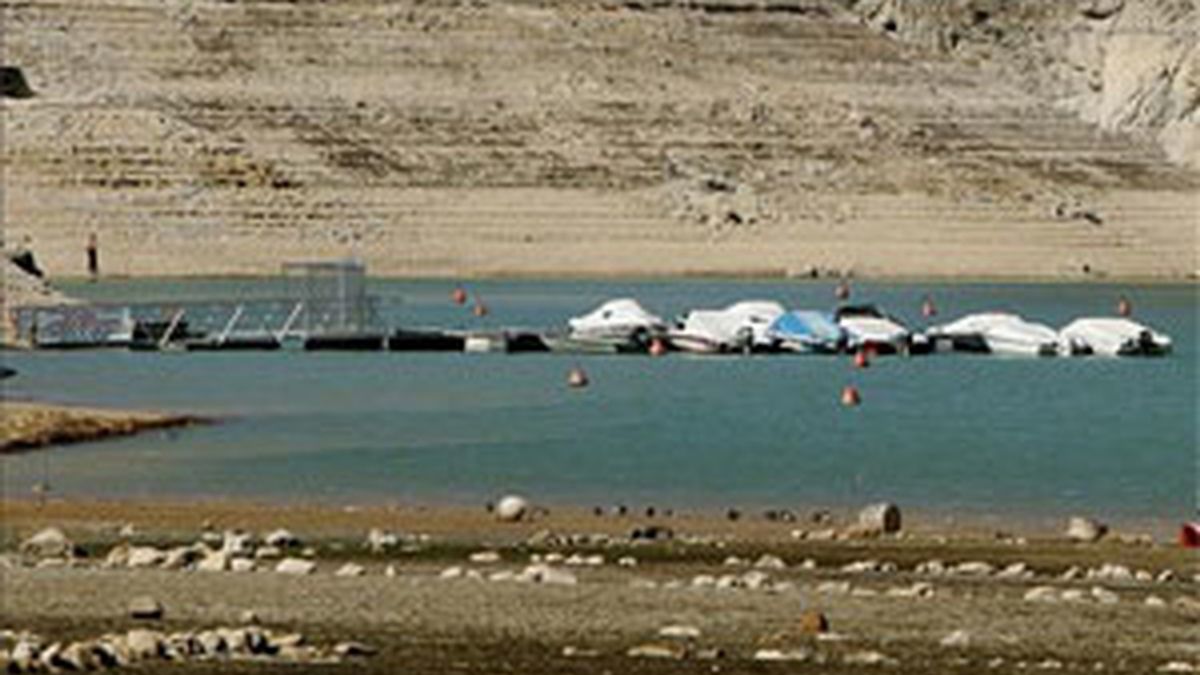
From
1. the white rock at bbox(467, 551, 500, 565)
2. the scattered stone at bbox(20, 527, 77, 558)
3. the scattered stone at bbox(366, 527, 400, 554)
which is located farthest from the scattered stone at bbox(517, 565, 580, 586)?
the scattered stone at bbox(20, 527, 77, 558)

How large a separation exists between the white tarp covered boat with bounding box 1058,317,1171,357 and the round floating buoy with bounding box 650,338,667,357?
20.6ft

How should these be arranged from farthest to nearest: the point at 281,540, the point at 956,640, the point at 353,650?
1. the point at 281,540
2. the point at 956,640
3. the point at 353,650

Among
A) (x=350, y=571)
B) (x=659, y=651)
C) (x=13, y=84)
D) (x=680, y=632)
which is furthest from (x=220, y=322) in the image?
(x=659, y=651)

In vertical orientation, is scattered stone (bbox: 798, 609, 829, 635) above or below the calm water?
above

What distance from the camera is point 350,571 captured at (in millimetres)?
24516

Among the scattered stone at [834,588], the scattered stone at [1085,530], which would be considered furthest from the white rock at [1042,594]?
the scattered stone at [1085,530]

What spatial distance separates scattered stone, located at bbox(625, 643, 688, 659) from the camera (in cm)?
2008

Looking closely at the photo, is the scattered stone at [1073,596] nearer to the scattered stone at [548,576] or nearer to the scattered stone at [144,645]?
the scattered stone at [548,576]

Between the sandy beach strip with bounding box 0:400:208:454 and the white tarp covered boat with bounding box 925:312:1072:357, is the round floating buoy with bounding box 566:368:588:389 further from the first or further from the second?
the sandy beach strip with bounding box 0:400:208:454

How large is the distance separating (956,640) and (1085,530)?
9473mm

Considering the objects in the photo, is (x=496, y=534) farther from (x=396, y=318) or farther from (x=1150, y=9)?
(x=1150, y=9)

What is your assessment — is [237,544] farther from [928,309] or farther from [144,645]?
[928,309]

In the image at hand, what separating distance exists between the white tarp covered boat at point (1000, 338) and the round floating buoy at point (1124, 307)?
12.4 meters

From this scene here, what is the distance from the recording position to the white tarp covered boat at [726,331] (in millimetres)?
61719
